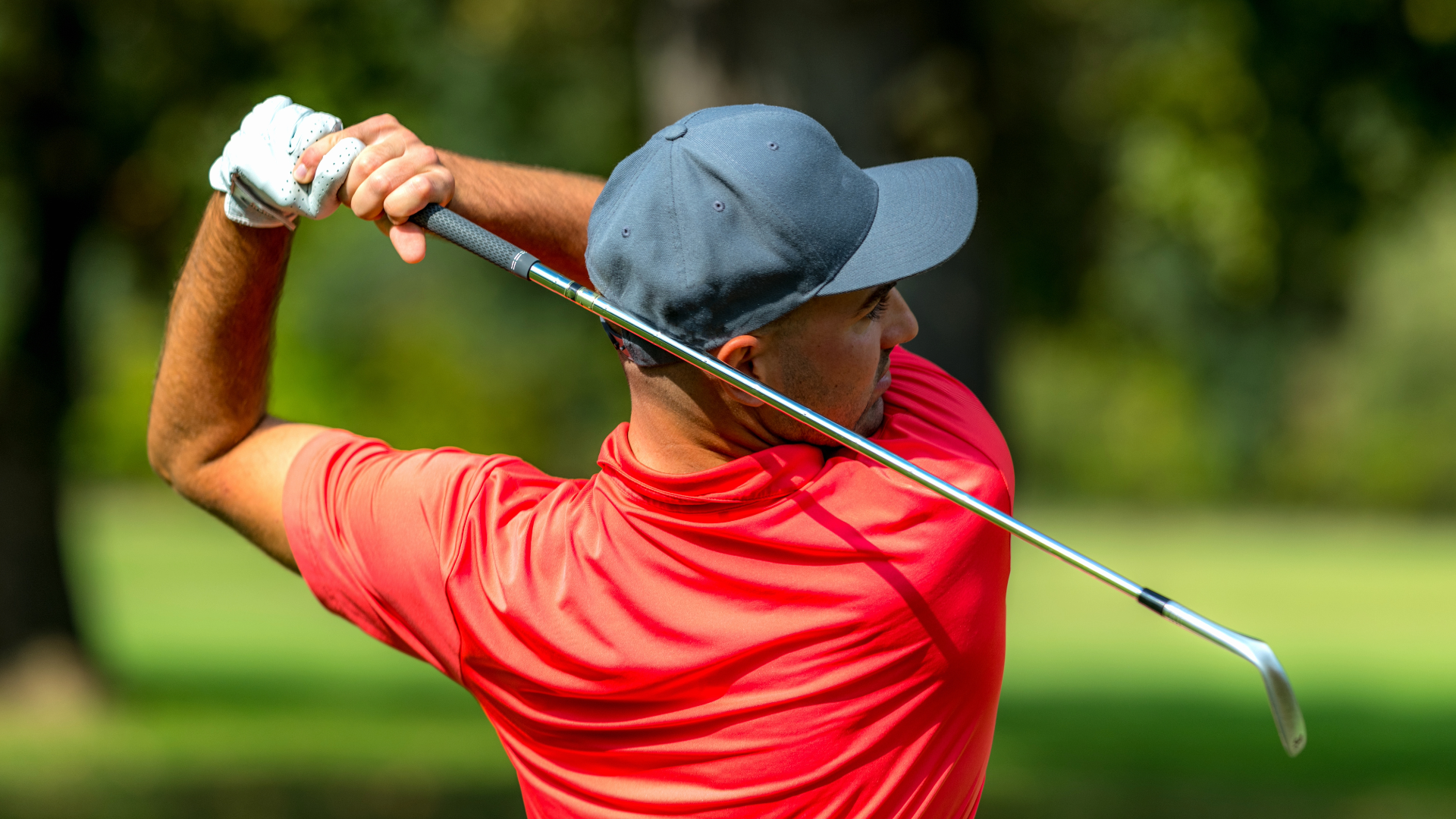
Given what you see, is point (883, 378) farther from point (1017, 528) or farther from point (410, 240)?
point (410, 240)

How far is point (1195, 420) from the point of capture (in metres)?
33.8

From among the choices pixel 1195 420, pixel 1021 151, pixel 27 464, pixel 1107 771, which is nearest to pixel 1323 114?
pixel 1107 771

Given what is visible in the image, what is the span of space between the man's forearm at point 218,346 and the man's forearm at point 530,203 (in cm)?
30

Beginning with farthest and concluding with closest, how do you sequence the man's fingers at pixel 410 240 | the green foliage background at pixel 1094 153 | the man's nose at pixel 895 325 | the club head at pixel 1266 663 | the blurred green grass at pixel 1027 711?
the blurred green grass at pixel 1027 711 < the green foliage background at pixel 1094 153 < the man's fingers at pixel 410 240 < the man's nose at pixel 895 325 < the club head at pixel 1266 663

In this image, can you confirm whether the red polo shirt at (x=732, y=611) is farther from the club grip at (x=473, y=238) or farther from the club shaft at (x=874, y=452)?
the club grip at (x=473, y=238)

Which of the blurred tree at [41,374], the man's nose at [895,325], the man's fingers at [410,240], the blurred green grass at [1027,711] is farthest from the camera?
the blurred tree at [41,374]

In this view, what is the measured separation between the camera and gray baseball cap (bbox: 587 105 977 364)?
6.40 feet

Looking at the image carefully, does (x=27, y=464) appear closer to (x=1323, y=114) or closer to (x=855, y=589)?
(x=1323, y=114)

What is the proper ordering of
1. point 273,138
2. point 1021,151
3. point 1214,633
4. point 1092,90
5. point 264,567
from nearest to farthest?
point 1214,633 → point 273,138 → point 1092,90 → point 1021,151 → point 264,567

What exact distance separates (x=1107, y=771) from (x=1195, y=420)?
24999 millimetres

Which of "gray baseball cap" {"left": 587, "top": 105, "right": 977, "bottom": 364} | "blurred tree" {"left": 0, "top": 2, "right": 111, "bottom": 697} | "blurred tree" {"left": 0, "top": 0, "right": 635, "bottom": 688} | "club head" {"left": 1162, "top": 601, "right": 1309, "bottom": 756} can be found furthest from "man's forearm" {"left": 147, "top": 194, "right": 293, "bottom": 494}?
"blurred tree" {"left": 0, "top": 2, "right": 111, "bottom": 697}

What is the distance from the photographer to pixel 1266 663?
1.87 meters

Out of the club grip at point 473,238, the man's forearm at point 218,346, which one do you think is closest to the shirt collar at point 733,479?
the club grip at point 473,238

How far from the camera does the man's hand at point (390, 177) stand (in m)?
2.27
